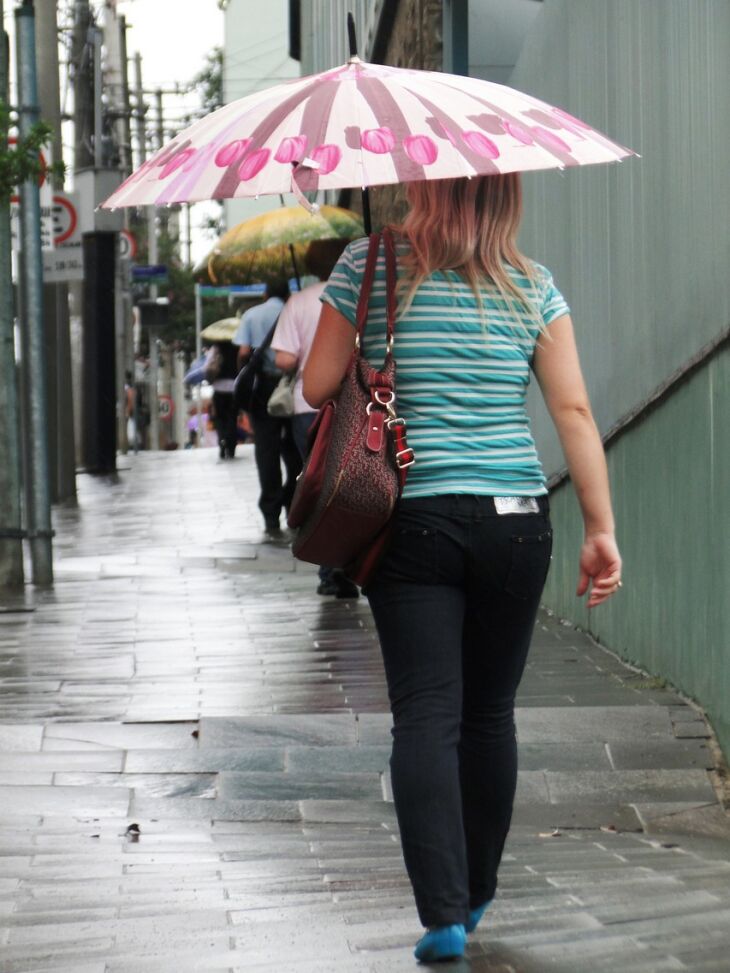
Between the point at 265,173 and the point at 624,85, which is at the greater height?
the point at 624,85

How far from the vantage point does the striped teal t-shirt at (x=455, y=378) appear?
3.71m

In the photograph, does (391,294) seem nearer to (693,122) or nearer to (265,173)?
(265,173)

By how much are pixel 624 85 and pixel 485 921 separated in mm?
4443

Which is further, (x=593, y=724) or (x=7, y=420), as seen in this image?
(x=7, y=420)

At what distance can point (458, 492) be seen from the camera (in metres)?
3.69

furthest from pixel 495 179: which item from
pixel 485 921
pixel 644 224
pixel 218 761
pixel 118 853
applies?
pixel 644 224

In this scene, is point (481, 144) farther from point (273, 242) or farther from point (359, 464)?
point (273, 242)

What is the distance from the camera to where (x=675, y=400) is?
6816mm

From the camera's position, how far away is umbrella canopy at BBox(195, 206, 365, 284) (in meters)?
11.9

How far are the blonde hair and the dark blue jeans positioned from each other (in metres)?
0.43

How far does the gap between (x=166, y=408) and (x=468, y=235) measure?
5801cm

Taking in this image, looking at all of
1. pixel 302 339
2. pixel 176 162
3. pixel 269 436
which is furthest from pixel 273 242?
pixel 176 162

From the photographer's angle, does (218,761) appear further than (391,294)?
Yes

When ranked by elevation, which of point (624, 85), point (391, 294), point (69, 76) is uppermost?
point (69, 76)
